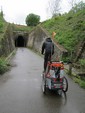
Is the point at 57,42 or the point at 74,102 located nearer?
the point at 74,102

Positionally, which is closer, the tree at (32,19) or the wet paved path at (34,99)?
the wet paved path at (34,99)

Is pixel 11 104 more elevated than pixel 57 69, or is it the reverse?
pixel 57 69

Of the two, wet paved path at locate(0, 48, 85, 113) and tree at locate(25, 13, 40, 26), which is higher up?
tree at locate(25, 13, 40, 26)

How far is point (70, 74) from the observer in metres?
13.9

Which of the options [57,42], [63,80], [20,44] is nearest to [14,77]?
[63,80]

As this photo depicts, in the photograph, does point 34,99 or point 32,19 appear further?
point 32,19

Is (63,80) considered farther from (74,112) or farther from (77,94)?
(74,112)

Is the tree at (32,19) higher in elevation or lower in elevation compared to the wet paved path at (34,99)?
higher

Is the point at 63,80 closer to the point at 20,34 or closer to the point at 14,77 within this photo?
the point at 14,77

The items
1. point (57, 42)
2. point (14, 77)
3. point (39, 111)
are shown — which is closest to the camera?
point (39, 111)

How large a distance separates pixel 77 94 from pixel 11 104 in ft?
9.93

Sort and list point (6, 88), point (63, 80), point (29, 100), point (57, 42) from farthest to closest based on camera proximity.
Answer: point (57, 42) → point (6, 88) → point (63, 80) → point (29, 100)

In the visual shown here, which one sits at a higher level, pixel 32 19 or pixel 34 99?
pixel 32 19

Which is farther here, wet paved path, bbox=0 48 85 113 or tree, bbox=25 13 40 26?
tree, bbox=25 13 40 26
